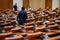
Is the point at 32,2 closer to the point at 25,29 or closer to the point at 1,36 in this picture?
the point at 25,29

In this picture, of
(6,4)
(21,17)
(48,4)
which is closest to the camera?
(21,17)

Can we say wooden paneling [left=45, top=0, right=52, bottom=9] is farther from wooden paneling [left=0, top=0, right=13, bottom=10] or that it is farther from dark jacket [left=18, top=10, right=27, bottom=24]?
dark jacket [left=18, top=10, right=27, bottom=24]

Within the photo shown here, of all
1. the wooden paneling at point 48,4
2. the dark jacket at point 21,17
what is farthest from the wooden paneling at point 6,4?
the dark jacket at point 21,17

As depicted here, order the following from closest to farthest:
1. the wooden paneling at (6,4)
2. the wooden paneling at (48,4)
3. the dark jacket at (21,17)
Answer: the dark jacket at (21,17)
the wooden paneling at (6,4)
the wooden paneling at (48,4)

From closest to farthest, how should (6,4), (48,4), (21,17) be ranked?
(21,17), (6,4), (48,4)

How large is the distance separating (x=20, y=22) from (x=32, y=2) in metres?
14.8

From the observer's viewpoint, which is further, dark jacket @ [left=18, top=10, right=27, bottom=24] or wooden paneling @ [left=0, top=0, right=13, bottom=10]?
wooden paneling @ [left=0, top=0, right=13, bottom=10]

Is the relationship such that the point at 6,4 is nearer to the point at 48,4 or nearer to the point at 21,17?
the point at 48,4

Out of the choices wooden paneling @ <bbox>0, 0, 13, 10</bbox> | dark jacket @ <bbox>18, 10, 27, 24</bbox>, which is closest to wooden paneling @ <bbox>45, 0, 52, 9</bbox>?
wooden paneling @ <bbox>0, 0, 13, 10</bbox>

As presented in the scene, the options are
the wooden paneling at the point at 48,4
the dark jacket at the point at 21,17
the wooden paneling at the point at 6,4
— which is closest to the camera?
the dark jacket at the point at 21,17

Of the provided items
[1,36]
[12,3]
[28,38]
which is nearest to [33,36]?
[28,38]

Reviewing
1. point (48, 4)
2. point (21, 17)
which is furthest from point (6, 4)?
point (21, 17)

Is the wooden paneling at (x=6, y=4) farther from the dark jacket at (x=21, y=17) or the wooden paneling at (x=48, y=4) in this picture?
the dark jacket at (x=21, y=17)

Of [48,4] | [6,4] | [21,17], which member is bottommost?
[21,17]
